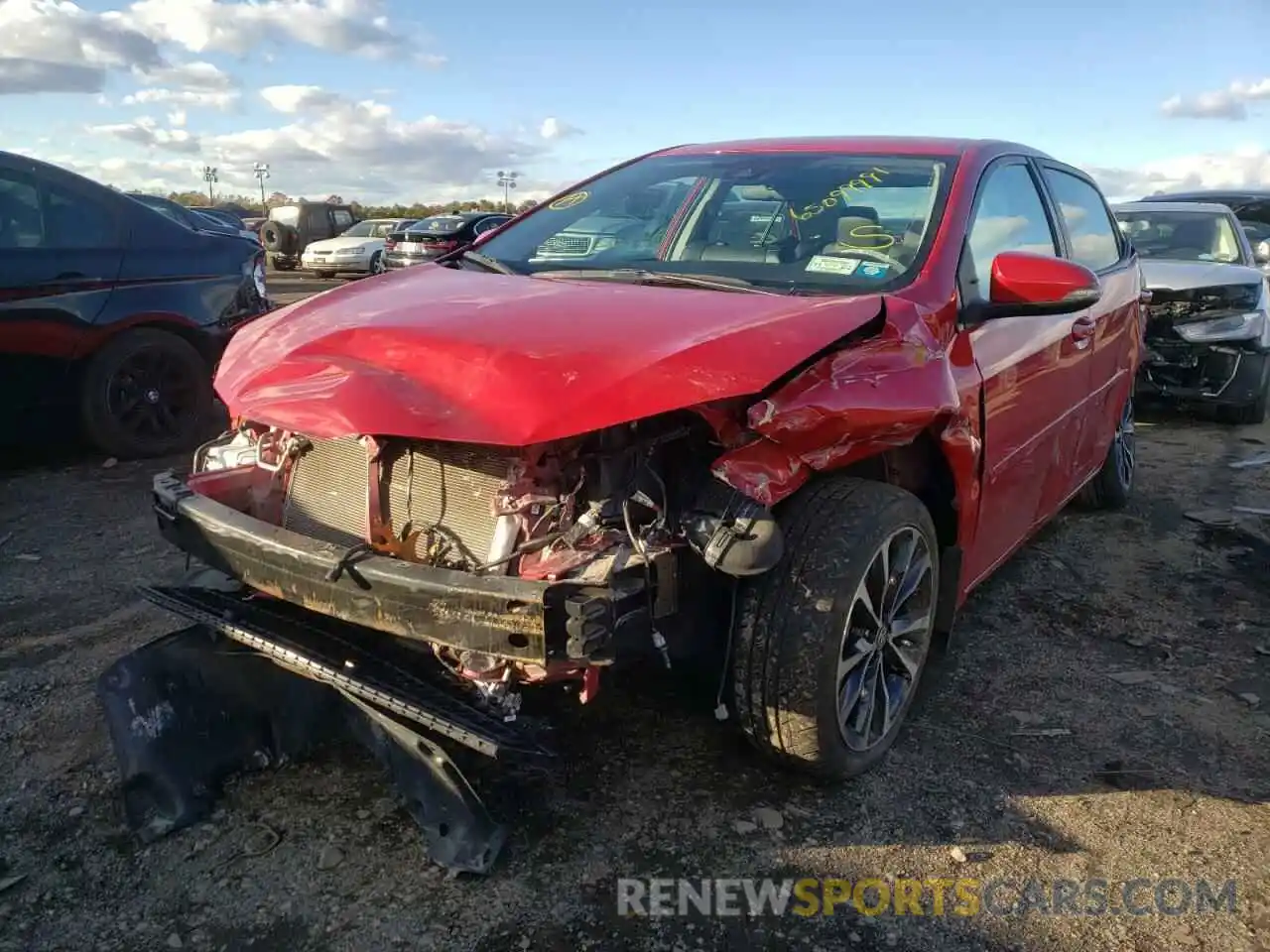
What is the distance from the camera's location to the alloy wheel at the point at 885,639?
2668 millimetres

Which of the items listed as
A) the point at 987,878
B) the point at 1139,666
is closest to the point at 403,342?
the point at 987,878

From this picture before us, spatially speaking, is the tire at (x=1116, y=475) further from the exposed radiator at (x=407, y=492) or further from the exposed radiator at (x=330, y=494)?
the exposed radiator at (x=330, y=494)

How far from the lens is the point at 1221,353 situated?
7.28 m

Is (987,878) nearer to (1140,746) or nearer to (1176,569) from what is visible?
(1140,746)

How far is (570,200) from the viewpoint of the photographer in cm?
386

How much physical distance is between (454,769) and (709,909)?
2.17 feet

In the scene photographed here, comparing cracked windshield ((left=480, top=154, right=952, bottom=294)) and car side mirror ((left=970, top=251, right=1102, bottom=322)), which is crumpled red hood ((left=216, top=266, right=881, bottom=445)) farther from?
car side mirror ((left=970, top=251, right=1102, bottom=322))

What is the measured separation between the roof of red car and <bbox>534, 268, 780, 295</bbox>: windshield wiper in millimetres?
911

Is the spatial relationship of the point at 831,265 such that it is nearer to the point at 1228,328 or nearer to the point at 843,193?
the point at 843,193

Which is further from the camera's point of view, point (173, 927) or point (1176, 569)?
point (1176, 569)

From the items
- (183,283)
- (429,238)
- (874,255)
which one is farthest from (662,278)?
(429,238)

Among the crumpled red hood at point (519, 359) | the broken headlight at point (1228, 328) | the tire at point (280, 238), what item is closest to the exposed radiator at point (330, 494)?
the crumpled red hood at point (519, 359)

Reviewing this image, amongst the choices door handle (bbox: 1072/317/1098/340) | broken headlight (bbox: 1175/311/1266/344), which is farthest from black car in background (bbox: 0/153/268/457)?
broken headlight (bbox: 1175/311/1266/344)

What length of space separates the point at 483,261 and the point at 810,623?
70.5 inches
